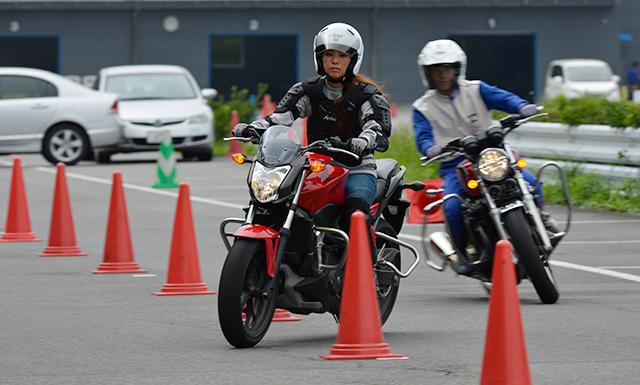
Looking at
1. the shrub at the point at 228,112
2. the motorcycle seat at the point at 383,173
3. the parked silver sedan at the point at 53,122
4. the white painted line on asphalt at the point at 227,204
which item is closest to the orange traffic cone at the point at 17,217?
the white painted line on asphalt at the point at 227,204

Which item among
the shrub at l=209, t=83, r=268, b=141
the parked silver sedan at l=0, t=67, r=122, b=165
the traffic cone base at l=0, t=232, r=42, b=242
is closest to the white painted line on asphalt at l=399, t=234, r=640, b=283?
the traffic cone base at l=0, t=232, r=42, b=242

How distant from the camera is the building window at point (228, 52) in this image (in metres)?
54.8

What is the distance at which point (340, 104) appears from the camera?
9.36 metres

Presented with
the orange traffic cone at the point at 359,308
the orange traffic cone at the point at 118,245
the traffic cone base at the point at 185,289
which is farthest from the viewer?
the orange traffic cone at the point at 118,245

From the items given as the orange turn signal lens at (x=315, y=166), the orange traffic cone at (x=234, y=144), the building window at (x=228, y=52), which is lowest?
the orange traffic cone at (x=234, y=144)

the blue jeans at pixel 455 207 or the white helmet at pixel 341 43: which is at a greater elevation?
the white helmet at pixel 341 43

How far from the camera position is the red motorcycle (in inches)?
335

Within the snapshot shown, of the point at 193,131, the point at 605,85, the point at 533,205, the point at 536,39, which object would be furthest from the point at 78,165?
the point at 536,39

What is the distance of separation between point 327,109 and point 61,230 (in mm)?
5444

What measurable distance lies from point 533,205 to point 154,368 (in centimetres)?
354

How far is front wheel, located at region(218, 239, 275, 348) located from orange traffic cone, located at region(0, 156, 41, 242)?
723 cm

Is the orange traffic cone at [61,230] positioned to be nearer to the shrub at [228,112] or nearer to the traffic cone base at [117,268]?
the traffic cone base at [117,268]

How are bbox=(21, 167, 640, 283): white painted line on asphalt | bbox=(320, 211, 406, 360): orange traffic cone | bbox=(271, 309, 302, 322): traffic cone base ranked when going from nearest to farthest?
1. bbox=(320, 211, 406, 360): orange traffic cone
2. bbox=(271, 309, 302, 322): traffic cone base
3. bbox=(21, 167, 640, 283): white painted line on asphalt

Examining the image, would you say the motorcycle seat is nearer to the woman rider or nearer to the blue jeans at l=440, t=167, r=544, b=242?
the woman rider
